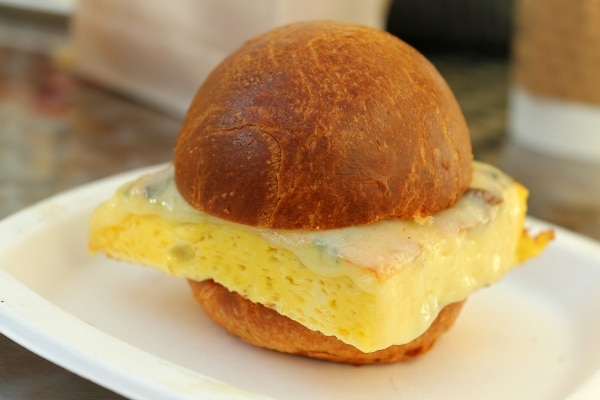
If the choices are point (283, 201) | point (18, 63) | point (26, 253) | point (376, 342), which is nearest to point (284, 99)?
point (283, 201)

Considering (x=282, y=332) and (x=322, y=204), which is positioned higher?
(x=322, y=204)

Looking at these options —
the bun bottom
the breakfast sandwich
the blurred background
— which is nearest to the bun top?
the breakfast sandwich

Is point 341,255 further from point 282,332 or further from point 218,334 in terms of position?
point 218,334

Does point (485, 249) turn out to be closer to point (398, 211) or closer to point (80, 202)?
point (398, 211)

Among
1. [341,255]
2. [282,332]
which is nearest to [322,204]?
[341,255]

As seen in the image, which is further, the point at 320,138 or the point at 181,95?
the point at 181,95

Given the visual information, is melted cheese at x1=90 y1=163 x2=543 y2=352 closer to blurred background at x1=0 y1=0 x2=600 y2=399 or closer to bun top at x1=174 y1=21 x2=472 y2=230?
bun top at x1=174 y1=21 x2=472 y2=230
